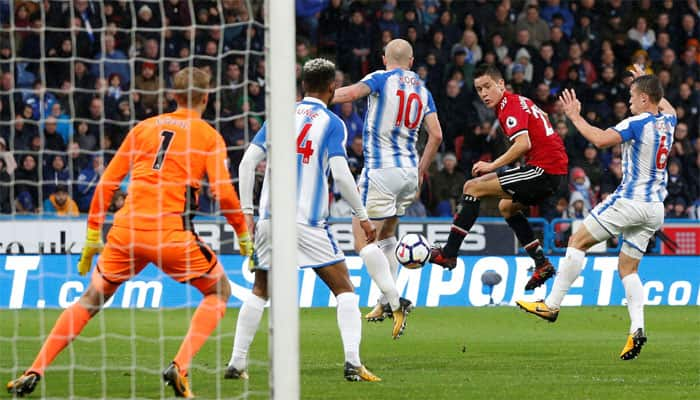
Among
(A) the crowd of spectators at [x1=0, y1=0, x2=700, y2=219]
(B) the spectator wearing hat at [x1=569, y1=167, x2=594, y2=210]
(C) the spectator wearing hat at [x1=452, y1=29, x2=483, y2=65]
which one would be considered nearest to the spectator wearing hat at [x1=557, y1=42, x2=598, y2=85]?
(A) the crowd of spectators at [x1=0, y1=0, x2=700, y2=219]

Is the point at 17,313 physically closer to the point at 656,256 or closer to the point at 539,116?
the point at 539,116

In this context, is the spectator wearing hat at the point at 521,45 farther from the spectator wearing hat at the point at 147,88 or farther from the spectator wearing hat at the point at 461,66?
the spectator wearing hat at the point at 147,88

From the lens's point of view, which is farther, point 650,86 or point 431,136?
point 431,136

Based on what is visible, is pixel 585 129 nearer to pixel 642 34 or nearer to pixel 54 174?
pixel 54 174

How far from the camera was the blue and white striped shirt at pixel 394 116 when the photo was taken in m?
10.1

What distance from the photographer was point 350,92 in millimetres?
9609

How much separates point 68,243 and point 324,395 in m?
7.57

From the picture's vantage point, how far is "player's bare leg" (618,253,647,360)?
9.00m

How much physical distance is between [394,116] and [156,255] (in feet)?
12.8

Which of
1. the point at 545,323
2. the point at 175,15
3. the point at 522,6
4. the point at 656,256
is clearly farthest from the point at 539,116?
the point at 522,6

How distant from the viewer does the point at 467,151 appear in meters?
18.0

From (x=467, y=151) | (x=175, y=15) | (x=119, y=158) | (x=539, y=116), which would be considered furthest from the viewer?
(x=467, y=151)

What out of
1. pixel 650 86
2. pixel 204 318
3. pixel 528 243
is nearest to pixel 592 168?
pixel 528 243

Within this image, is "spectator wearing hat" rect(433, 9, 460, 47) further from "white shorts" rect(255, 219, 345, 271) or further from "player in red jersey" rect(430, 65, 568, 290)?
"white shorts" rect(255, 219, 345, 271)
